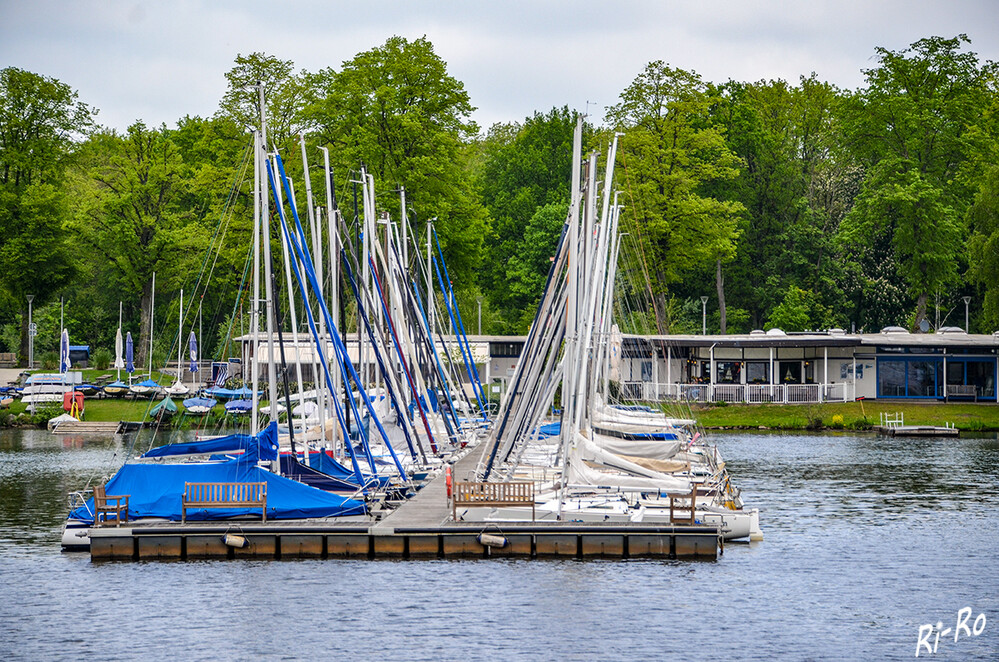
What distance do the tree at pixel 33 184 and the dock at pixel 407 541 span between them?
6134 centimetres

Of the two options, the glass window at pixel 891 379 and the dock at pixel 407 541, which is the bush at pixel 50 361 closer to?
the glass window at pixel 891 379

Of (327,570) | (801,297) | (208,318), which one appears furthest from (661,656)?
(208,318)

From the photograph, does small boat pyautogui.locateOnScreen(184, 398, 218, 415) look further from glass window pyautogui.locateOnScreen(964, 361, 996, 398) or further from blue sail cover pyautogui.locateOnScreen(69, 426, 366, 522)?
glass window pyautogui.locateOnScreen(964, 361, 996, 398)

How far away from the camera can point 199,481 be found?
3177 centimetres

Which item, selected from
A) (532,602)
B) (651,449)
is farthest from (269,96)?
(532,602)

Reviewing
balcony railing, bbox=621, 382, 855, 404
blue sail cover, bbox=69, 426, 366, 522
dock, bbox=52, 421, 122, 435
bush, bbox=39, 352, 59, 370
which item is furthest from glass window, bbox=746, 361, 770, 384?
blue sail cover, bbox=69, 426, 366, 522

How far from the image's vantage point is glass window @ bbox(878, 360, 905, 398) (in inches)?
3132

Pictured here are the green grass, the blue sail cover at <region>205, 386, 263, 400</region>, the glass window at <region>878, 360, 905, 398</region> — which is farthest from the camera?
the glass window at <region>878, 360, 905, 398</region>

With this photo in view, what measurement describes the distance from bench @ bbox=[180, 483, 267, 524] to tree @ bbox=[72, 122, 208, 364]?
5464cm

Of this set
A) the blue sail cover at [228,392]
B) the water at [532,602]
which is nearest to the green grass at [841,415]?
the blue sail cover at [228,392]

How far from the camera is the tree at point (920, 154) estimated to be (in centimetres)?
8650

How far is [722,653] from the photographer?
23359mm

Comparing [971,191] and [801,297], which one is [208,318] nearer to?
[801,297]

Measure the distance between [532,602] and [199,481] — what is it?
999cm
